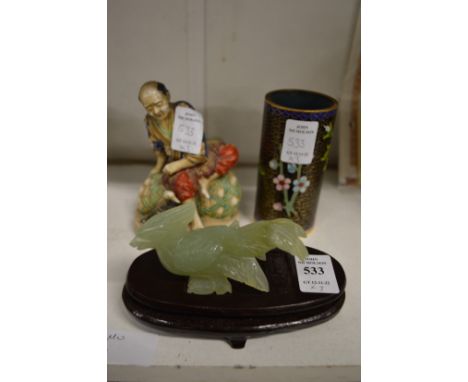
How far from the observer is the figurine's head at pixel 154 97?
1023 mm

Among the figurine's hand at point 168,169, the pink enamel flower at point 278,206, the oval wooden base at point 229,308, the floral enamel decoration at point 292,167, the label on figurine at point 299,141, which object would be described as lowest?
the oval wooden base at point 229,308

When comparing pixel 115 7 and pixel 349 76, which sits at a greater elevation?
pixel 115 7

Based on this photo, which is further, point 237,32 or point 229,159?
point 237,32

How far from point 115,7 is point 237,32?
356 millimetres

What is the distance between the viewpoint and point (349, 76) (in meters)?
1.37

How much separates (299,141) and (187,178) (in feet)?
1.00

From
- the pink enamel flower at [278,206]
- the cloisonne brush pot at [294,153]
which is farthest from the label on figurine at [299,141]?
the pink enamel flower at [278,206]

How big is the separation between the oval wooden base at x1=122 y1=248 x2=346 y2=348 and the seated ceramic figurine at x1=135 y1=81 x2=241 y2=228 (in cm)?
A: 28

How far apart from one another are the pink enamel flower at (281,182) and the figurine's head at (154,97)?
34 cm

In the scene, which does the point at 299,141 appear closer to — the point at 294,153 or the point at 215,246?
the point at 294,153

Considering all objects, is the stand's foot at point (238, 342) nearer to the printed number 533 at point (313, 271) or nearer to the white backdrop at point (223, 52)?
the printed number 533 at point (313, 271)

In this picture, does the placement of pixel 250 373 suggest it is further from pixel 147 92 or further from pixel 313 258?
pixel 147 92
